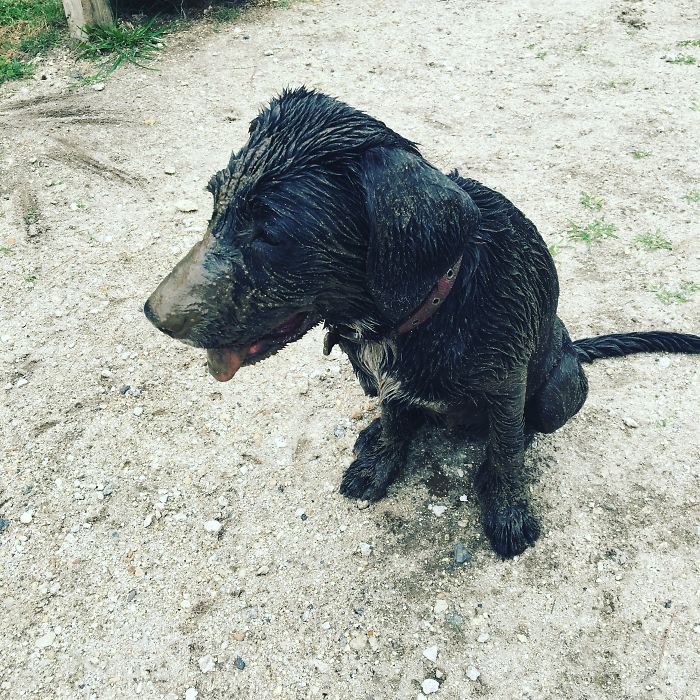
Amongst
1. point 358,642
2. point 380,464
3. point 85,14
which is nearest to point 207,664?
point 358,642

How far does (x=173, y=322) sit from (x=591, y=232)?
3.59 m

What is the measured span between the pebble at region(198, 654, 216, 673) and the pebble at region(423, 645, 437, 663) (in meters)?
0.91

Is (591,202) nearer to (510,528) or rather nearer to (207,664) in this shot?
(510,528)

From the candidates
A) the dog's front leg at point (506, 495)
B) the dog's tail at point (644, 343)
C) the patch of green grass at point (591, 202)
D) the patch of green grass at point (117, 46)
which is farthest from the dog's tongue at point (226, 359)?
the patch of green grass at point (117, 46)

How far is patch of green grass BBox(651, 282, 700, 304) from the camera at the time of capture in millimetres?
4094

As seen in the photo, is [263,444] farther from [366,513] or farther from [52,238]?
[52,238]

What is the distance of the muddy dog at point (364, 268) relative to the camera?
1864 millimetres

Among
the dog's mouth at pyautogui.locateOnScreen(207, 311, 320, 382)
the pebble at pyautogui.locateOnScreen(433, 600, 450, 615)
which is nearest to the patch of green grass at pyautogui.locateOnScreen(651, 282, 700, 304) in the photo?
the pebble at pyautogui.locateOnScreen(433, 600, 450, 615)

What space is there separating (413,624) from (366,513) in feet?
1.93

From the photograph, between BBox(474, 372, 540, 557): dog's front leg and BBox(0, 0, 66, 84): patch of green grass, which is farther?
BBox(0, 0, 66, 84): patch of green grass

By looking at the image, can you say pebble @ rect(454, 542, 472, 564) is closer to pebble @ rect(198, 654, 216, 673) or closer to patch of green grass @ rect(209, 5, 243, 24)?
pebble @ rect(198, 654, 216, 673)

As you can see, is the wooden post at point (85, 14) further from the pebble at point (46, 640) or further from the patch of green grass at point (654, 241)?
the pebble at point (46, 640)

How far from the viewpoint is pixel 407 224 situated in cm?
187

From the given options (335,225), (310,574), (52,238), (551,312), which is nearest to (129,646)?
(310,574)
